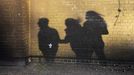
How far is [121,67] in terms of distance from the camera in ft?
32.6

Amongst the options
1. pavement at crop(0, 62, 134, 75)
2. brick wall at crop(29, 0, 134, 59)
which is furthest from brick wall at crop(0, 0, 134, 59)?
pavement at crop(0, 62, 134, 75)

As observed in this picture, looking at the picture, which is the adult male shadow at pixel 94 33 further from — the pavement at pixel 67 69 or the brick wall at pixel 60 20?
the pavement at pixel 67 69

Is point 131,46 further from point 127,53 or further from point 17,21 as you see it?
point 17,21

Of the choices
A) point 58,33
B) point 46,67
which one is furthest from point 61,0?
point 46,67

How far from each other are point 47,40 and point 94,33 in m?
1.18

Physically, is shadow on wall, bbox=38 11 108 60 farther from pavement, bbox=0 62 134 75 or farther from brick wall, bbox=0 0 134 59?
pavement, bbox=0 62 134 75

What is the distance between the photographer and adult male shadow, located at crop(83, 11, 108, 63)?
9961 millimetres

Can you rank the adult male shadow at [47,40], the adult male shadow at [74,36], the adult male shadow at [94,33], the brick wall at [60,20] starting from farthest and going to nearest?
the adult male shadow at [47,40] < the adult male shadow at [74,36] < the adult male shadow at [94,33] < the brick wall at [60,20]

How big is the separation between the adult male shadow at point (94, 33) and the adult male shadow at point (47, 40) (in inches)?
29.3

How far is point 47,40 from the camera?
1026 centimetres

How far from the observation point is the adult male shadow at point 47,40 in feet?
33.4

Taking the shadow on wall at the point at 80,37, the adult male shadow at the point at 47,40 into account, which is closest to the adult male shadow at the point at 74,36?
the shadow on wall at the point at 80,37

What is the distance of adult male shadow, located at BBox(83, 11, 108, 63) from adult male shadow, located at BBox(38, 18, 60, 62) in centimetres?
75

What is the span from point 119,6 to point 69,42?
59.0 inches
